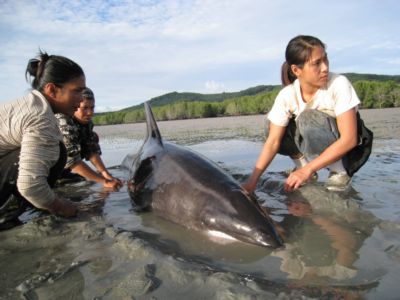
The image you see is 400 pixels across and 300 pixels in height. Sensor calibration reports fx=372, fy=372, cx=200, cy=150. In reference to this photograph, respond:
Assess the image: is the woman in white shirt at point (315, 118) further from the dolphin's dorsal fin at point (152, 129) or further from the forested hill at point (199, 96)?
the forested hill at point (199, 96)

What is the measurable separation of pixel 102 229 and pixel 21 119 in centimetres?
103

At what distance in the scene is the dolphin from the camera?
99.4 inches

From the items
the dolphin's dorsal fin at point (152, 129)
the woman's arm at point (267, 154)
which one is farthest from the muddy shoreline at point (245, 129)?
the dolphin's dorsal fin at point (152, 129)

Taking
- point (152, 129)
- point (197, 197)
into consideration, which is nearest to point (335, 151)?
point (197, 197)

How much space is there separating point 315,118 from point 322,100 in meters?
0.20

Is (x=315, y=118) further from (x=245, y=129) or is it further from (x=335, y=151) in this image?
(x=245, y=129)

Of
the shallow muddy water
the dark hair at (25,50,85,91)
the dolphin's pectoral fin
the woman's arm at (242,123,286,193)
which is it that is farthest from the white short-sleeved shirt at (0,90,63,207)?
the woman's arm at (242,123,286,193)

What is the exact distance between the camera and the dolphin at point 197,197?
2525 millimetres

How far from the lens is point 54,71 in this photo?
3086mm

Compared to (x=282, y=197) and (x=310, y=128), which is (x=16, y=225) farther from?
(x=310, y=128)

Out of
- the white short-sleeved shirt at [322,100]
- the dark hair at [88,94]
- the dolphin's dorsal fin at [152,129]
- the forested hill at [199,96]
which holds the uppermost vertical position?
the forested hill at [199,96]

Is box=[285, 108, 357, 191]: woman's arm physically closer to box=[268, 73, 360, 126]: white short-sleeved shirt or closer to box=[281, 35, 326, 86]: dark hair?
box=[268, 73, 360, 126]: white short-sleeved shirt

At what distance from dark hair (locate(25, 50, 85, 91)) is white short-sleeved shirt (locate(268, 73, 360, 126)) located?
2073 mm

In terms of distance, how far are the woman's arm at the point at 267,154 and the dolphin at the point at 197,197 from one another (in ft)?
2.25
